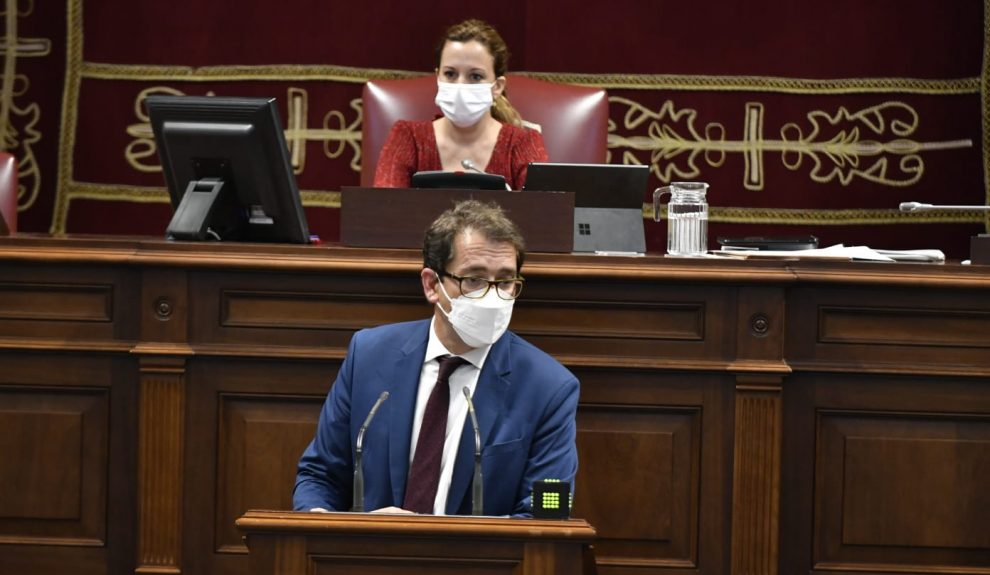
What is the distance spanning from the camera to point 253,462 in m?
2.79

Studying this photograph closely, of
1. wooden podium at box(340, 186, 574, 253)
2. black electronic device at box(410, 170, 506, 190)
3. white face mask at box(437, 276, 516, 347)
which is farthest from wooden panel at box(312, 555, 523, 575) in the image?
black electronic device at box(410, 170, 506, 190)

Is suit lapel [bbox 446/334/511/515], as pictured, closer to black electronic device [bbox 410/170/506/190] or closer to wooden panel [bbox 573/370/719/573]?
wooden panel [bbox 573/370/719/573]

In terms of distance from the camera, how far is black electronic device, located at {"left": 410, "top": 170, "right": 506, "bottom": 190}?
2895mm

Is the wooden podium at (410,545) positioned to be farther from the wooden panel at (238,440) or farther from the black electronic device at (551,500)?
the wooden panel at (238,440)

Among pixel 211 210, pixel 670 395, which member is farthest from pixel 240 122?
pixel 670 395

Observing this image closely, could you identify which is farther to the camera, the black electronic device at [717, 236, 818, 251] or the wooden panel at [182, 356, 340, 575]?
A: the black electronic device at [717, 236, 818, 251]

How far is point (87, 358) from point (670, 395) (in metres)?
1.24

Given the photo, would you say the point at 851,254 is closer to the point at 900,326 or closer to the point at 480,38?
the point at 900,326

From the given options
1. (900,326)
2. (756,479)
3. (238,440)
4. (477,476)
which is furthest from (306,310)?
(900,326)

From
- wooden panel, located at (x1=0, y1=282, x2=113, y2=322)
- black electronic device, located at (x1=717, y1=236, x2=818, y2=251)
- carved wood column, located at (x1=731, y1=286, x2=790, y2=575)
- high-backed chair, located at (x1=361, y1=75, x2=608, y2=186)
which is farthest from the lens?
high-backed chair, located at (x1=361, y1=75, x2=608, y2=186)

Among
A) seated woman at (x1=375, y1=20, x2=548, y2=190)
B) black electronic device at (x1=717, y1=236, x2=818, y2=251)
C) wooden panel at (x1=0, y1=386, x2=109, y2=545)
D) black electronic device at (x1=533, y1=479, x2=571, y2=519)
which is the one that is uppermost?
seated woman at (x1=375, y1=20, x2=548, y2=190)

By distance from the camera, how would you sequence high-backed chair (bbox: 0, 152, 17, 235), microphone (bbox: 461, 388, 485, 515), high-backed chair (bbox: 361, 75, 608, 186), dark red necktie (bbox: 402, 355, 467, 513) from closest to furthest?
microphone (bbox: 461, 388, 485, 515) → dark red necktie (bbox: 402, 355, 467, 513) → high-backed chair (bbox: 0, 152, 17, 235) → high-backed chair (bbox: 361, 75, 608, 186)

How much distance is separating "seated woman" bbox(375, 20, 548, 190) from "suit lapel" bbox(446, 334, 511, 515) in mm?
1597

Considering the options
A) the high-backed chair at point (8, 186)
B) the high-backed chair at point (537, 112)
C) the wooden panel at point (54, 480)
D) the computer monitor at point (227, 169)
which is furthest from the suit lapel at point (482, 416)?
the high-backed chair at point (8, 186)
